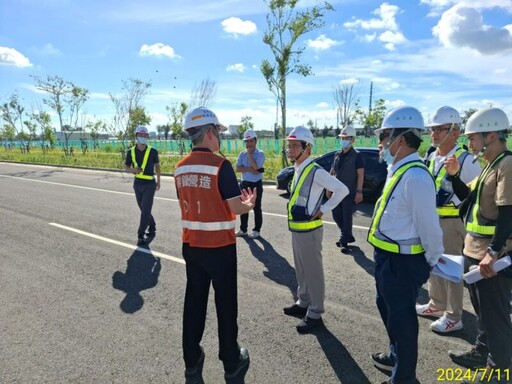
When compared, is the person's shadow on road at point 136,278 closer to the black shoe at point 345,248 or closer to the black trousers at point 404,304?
the black trousers at point 404,304

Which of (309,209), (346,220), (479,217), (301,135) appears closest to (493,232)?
(479,217)

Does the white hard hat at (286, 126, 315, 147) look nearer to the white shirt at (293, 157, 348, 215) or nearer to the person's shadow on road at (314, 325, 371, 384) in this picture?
the white shirt at (293, 157, 348, 215)

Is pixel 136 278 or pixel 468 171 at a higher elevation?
pixel 468 171

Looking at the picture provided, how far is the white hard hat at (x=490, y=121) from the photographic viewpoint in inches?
105

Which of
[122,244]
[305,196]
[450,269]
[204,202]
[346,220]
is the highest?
[204,202]

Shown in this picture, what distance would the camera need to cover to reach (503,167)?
2.55 metres

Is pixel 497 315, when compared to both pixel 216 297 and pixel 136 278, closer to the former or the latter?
pixel 216 297

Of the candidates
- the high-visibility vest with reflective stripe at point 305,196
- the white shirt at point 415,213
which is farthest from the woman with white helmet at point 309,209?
the white shirt at point 415,213

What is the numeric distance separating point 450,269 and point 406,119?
1.11 m

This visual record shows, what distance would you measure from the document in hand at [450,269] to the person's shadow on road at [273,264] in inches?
85.3

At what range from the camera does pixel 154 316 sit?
3979 mm

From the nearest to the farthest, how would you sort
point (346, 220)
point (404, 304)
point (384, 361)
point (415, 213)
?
point (415, 213) → point (404, 304) → point (384, 361) → point (346, 220)

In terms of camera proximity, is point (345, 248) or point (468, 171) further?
point (345, 248)

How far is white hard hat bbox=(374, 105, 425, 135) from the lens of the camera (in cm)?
255
